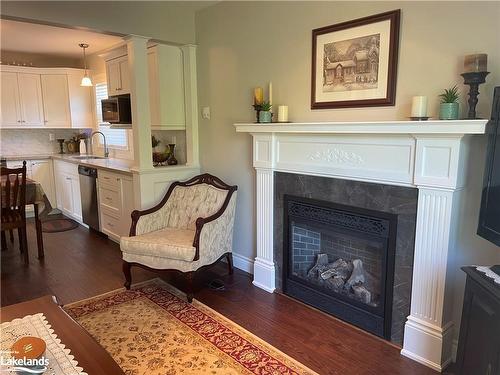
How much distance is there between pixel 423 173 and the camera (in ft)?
6.68

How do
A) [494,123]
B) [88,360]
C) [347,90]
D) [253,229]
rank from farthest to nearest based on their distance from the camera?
[253,229]
[347,90]
[494,123]
[88,360]

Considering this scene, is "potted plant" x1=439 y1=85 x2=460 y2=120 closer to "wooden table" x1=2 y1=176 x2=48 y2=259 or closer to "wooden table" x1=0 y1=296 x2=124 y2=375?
"wooden table" x1=0 y1=296 x2=124 y2=375

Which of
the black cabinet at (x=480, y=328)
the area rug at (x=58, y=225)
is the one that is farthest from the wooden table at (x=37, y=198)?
the black cabinet at (x=480, y=328)

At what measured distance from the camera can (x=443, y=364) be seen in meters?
2.10

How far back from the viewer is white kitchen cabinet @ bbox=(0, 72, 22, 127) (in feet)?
17.4

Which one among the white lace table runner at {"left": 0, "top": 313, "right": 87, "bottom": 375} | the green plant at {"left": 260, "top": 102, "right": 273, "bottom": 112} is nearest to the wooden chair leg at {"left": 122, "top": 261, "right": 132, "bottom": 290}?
the white lace table runner at {"left": 0, "top": 313, "right": 87, "bottom": 375}

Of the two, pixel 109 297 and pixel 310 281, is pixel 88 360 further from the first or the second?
pixel 310 281

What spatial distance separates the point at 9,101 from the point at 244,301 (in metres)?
4.84

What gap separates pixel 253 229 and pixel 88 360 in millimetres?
2032

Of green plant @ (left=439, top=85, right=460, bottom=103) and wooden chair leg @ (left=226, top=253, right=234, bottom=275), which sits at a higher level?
green plant @ (left=439, top=85, right=460, bottom=103)

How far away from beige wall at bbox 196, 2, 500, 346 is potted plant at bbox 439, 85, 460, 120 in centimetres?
11

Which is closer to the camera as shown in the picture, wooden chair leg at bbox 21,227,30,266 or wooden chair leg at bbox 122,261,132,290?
wooden chair leg at bbox 122,261,132,290

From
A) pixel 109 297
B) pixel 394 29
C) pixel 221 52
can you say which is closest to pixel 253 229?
pixel 109 297

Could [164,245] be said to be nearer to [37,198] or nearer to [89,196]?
[37,198]
